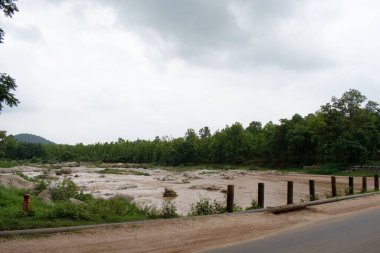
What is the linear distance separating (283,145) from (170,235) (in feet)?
266

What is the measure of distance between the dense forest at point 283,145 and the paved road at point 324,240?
843 centimetres

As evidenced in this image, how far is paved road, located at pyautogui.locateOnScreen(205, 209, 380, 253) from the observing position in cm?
835

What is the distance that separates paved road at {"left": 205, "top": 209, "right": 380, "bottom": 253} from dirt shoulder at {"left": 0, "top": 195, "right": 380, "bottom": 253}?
0.59 m

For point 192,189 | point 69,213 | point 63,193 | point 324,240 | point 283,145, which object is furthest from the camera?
point 283,145

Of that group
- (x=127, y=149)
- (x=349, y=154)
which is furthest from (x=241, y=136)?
(x=127, y=149)

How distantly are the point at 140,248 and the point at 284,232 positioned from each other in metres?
4.53

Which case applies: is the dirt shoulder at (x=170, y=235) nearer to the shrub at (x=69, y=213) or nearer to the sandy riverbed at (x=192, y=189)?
the shrub at (x=69, y=213)

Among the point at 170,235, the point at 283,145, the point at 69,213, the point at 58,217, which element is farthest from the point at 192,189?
the point at 283,145

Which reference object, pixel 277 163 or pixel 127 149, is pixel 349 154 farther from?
pixel 127 149

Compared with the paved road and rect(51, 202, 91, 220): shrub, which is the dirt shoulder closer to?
the paved road

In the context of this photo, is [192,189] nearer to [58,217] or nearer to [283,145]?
[58,217]

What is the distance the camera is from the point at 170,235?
9.90 metres

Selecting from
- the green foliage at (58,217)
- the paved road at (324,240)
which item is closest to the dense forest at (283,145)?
the green foliage at (58,217)

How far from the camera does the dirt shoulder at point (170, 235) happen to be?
329 inches
